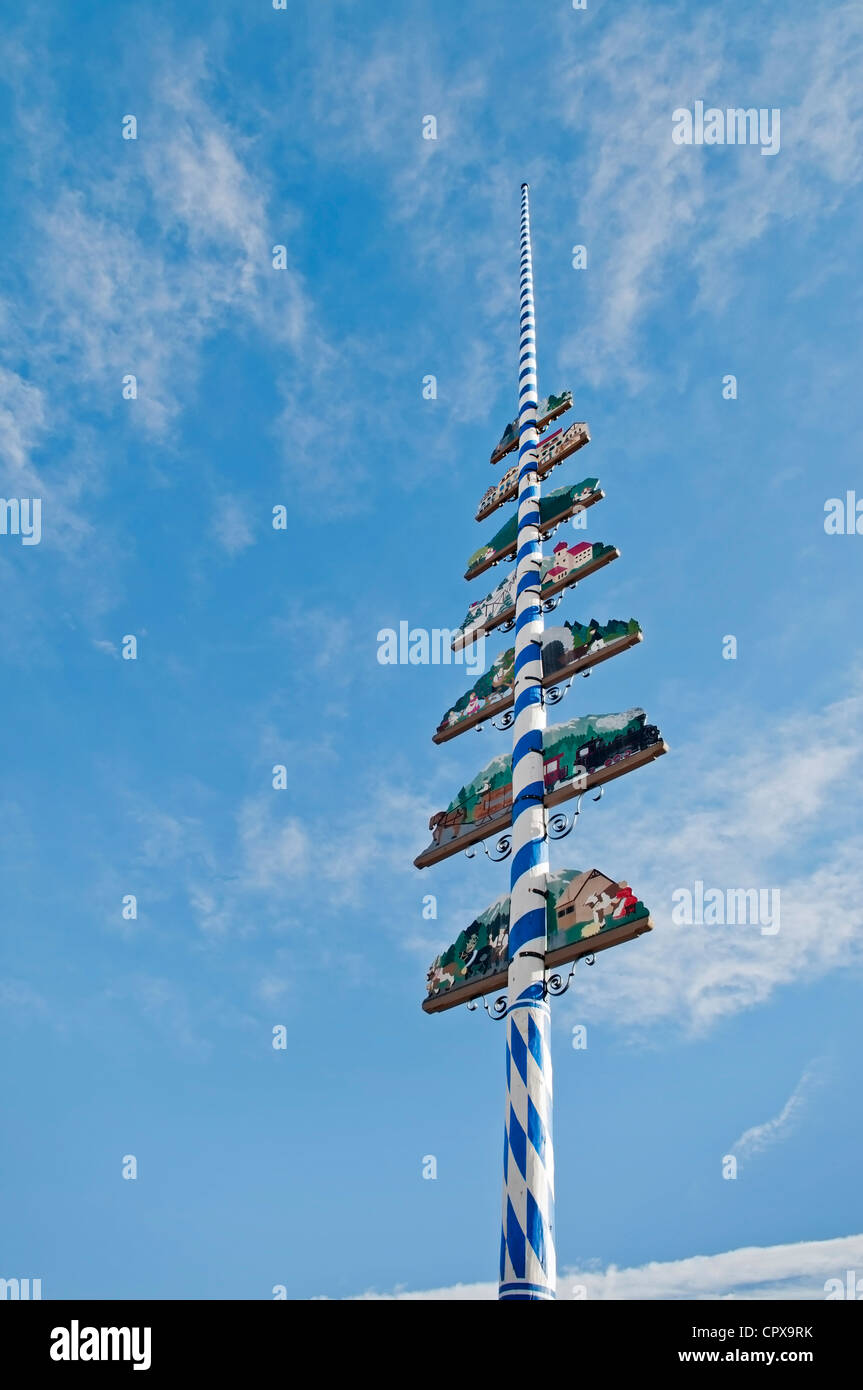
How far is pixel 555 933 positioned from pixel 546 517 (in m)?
6.47

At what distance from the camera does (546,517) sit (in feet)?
46.5

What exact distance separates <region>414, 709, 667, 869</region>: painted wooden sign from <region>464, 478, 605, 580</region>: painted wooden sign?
363 centimetres

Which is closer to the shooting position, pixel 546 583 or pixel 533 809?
pixel 533 809

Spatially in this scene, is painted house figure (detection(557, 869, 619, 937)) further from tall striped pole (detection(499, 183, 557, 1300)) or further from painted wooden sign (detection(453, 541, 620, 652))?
painted wooden sign (detection(453, 541, 620, 652))

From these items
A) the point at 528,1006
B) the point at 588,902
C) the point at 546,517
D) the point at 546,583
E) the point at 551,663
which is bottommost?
the point at 528,1006

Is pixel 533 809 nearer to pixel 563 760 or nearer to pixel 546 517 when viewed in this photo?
pixel 563 760

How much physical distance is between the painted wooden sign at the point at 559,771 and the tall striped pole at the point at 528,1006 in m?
0.25

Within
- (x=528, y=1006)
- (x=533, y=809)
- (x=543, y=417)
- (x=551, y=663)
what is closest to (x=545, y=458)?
(x=543, y=417)

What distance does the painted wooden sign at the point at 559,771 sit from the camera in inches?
422

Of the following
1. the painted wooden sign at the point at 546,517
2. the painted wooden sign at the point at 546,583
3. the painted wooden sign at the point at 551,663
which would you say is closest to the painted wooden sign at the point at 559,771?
the painted wooden sign at the point at 551,663

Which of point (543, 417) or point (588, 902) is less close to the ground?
point (543, 417)
